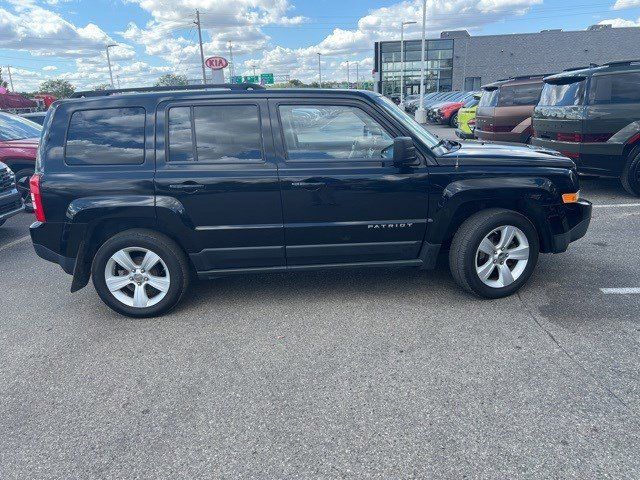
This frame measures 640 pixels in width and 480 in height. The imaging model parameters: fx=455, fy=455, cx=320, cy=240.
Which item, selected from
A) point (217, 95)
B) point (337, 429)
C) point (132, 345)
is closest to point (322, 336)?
point (337, 429)

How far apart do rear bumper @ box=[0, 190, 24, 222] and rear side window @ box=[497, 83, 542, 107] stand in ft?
31.4

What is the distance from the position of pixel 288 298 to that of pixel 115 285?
4.87 feet

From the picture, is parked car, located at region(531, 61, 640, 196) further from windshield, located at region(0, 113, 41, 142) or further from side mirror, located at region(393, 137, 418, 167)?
windshield, located at region(0, 113, 41, 142)

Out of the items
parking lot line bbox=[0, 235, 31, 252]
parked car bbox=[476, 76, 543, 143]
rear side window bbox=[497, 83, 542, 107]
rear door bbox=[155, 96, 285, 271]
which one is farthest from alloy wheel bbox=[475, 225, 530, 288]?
rear side window bbox=[497, 83, 542, 107]

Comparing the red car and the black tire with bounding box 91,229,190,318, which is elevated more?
the red car

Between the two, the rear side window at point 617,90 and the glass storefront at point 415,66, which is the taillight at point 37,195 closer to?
the rear side window at point 617,90

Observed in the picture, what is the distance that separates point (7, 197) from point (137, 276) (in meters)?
3.83

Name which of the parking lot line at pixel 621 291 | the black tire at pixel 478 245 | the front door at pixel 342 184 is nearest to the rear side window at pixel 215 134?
the front door at pixel 342 184

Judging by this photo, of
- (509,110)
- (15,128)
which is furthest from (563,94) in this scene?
(15,128)

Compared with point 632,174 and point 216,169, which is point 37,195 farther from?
point 632,174

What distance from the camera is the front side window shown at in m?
3.78

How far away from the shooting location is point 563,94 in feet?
24.2

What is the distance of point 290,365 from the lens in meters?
3.12

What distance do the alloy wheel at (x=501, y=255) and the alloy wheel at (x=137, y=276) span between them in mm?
2673
